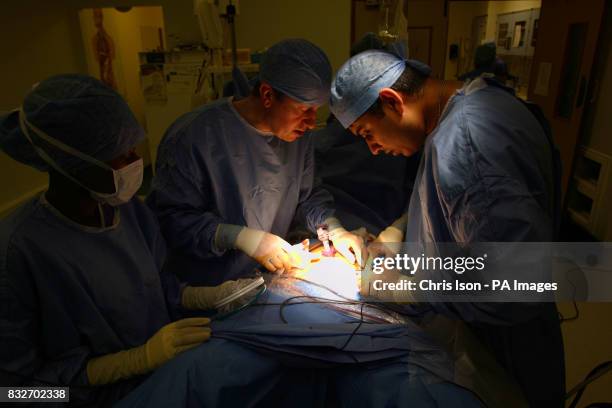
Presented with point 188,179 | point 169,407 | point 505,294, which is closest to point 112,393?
point 169,407

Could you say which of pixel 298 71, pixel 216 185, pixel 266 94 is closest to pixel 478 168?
pixel 298 71

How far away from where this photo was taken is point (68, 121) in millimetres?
1090

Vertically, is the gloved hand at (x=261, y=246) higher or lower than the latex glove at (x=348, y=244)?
higher

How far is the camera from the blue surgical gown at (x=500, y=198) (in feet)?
3.37

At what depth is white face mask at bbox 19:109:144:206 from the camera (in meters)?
1.08

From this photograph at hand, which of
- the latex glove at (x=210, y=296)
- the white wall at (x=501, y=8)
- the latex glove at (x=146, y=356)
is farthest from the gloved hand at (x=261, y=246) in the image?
the white wall at (x=501, y=8)

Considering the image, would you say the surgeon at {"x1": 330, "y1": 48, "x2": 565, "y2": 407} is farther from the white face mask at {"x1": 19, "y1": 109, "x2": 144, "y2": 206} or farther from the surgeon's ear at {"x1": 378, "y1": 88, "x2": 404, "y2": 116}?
the white face mask at {"x1": 19, "y1": 109, "x2": 144, "y2": 206}

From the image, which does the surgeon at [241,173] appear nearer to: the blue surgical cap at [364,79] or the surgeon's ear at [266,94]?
the surgeon's ear at [266,94]

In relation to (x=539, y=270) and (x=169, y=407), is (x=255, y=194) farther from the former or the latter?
(x=539, y=270)

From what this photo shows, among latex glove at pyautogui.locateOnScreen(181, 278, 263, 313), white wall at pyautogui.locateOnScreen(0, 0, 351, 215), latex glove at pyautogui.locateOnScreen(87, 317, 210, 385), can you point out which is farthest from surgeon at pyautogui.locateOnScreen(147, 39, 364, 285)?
white wall at pyautogui.locateOnScreen(0, 0, 351, 215)

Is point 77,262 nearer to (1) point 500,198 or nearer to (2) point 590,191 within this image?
(1) point 500,198

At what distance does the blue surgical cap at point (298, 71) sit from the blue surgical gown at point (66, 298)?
80cm

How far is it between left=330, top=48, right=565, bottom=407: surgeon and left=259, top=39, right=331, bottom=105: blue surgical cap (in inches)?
7.9

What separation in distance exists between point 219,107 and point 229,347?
1096 mm
